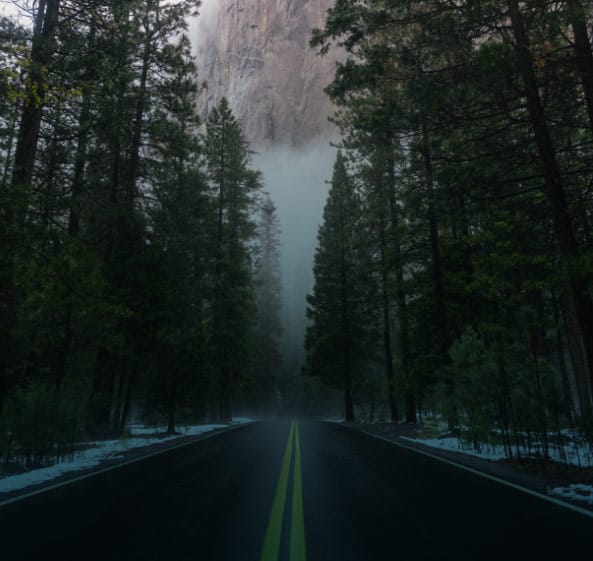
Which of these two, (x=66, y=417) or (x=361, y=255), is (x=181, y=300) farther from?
(x=361, y=255)

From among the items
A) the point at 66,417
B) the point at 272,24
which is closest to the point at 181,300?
the point at 66,417

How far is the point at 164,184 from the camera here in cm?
1956

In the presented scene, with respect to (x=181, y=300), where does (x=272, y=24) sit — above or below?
above

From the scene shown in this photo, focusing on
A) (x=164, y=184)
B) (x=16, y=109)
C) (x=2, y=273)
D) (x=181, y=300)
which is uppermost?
(x=164, y=184)

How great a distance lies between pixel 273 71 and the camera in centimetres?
17975

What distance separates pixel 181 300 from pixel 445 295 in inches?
481

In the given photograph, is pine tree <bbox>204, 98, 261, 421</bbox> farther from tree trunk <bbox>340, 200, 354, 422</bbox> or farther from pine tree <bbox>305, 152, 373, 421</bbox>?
tree trunk <bbox>340, 200, 354, 422</bbox>

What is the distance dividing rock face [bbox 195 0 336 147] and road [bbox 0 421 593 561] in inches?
7185

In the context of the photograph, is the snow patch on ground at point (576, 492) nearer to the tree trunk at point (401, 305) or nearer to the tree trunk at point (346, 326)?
the tree trunk at point (401, 305)

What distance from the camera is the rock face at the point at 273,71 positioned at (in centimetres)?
17888

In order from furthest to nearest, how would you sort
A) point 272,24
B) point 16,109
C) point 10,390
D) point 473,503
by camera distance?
point 272,24 → point 10,390 → point 16,109 → point 473,503

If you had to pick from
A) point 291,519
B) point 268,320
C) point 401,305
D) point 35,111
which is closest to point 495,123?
point 291,519

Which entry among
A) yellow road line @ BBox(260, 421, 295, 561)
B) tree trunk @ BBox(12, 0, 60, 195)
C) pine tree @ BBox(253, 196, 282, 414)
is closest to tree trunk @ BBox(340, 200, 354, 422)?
pine tree @ BBox(253, 196, 282, 414)

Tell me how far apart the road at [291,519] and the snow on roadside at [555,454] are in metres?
0.63
